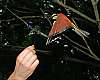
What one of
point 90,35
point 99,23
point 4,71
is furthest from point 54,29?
point 4,71

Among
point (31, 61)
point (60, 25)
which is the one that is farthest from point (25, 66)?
point (60, 25)

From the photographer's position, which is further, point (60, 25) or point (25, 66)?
point (25, 66)

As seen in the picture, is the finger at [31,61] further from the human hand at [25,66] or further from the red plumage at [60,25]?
the red plumage at [60,25]

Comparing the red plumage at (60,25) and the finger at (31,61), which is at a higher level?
the red plumage at (60,25)

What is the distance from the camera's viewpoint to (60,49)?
2098 mm

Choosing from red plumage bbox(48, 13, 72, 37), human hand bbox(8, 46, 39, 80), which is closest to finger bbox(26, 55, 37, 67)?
human hand bbox(8, 46, 39, 80)

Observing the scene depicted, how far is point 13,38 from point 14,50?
12cm

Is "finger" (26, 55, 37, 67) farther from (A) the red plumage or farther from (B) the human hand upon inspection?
(A) the red plumage

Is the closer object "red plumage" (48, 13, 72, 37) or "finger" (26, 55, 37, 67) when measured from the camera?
"red plumage" (48, 13, 72, 37)

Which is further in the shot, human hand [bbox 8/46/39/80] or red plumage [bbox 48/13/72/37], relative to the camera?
human hand [bbox 8/46/39/80]

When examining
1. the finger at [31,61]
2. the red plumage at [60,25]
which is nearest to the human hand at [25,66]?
the finger at [31,61]

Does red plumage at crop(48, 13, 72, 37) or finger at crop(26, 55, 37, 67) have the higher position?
red plumage at crop(48, 13, 72, 37)

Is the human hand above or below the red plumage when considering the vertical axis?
below

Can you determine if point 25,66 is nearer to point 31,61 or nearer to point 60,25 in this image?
point 31,61
